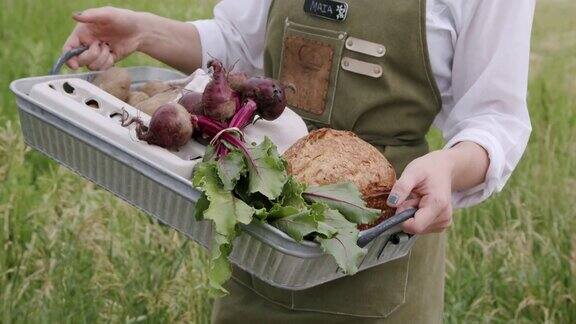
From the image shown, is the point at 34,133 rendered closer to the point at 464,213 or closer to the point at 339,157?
the point at 339,157

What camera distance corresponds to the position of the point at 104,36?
7.67 ft

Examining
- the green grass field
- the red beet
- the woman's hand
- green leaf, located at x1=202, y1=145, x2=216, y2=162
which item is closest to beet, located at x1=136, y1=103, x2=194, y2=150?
green leaf, located at x1=202, y1=145, x2=216, y2=162

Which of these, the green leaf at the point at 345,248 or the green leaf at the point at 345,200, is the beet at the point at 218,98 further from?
the green leaf at the point at 345,248

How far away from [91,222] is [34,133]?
1329 millimetres

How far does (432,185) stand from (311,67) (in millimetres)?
497

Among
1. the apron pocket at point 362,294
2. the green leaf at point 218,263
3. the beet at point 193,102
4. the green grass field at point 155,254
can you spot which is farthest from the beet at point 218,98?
the green grass field at point 155,254

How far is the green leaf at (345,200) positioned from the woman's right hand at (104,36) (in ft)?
2.34

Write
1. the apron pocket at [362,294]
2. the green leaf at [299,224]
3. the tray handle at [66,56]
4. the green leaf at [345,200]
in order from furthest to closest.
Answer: the apron pocket at [362,294] → the tray handle at [66,56] → the green leaf at [345,200] → the green leaf at [299,224]

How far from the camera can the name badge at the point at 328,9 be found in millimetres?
2180

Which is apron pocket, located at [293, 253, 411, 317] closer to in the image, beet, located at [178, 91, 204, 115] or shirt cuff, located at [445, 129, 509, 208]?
shirt cuff, located at [445, 129, 509, 208]

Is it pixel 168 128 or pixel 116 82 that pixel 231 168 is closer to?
pixel 168 128

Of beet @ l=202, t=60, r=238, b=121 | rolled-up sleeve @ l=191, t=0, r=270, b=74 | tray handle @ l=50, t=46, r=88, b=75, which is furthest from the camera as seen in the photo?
rolled-up sleeve @ l=191, t=0, r=270, b=74

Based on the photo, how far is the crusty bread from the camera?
1.82 m

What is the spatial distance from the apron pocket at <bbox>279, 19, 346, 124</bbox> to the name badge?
30mm
